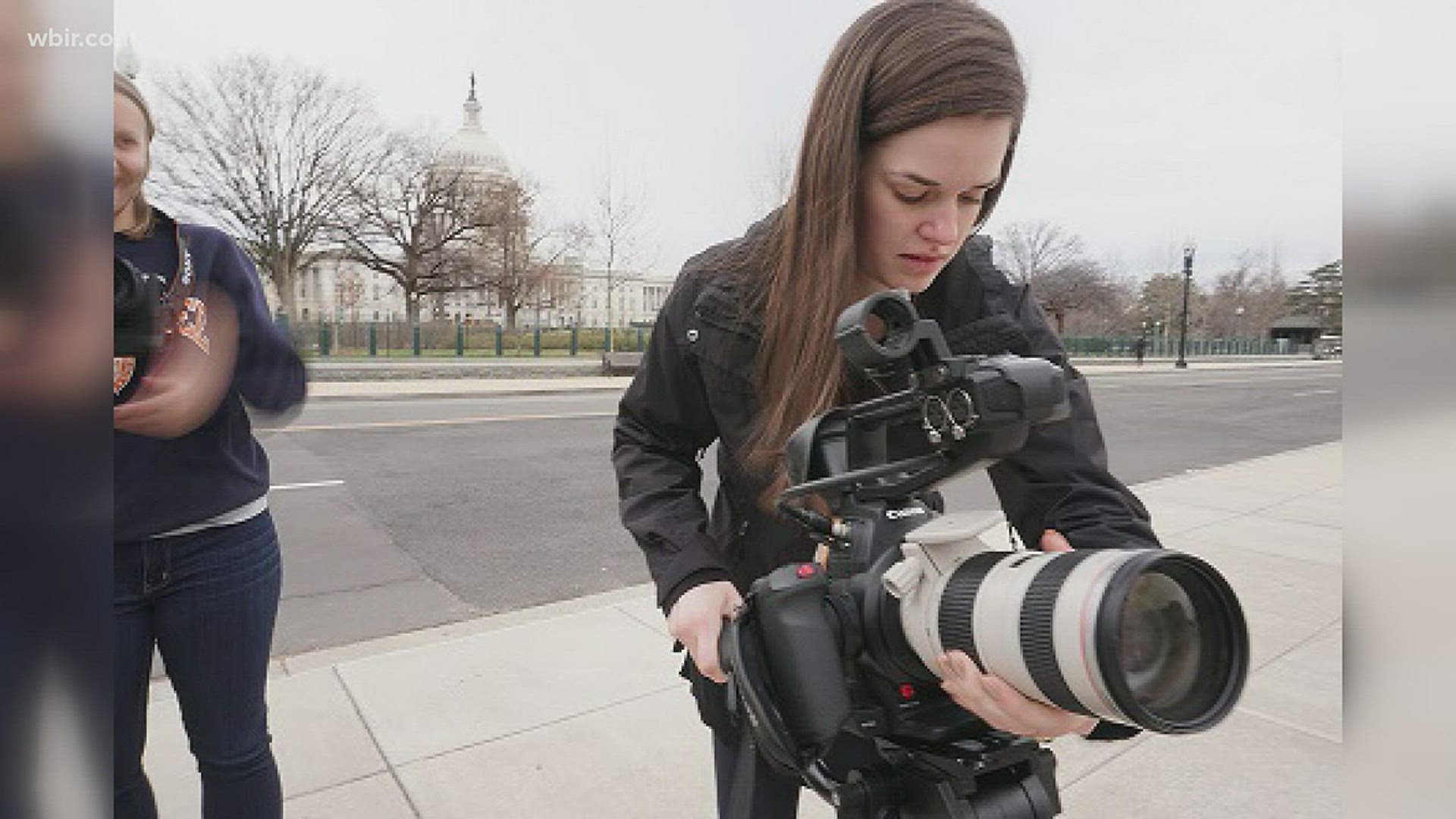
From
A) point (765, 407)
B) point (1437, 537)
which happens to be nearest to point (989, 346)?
point (765, 407)

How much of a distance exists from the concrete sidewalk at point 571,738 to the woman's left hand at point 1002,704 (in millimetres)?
1806

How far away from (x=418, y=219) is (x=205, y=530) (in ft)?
111

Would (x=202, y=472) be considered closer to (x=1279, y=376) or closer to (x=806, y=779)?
(x=806, y=779)

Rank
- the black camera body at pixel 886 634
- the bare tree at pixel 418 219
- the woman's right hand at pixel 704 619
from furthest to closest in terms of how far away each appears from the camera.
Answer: the bare tree at pixel 418 219 → the woman's right hand at pixel 704 619 → the black camera body at pixel 886 634

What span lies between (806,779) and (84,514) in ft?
2.21

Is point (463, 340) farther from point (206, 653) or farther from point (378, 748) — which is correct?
point (206, 653)

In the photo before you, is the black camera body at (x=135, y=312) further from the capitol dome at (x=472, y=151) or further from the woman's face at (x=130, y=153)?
the capitol dome at (x=472, y=151)

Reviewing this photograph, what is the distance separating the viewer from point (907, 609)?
2.57 feet

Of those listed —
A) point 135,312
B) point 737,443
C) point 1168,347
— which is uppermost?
point 1168,347

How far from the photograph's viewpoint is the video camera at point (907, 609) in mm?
699

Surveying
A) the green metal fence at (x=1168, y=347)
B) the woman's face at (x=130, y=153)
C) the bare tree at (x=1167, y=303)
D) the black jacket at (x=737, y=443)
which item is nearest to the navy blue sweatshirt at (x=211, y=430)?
the woman's face at (x=130, y=153)

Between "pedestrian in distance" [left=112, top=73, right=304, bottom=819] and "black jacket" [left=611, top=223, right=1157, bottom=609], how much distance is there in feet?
2.02

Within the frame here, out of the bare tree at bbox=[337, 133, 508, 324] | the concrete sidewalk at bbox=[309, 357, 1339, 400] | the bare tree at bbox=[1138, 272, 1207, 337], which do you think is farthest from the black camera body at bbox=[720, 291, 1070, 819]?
the bare tree at bbox=[1138, 272, 1207, 337]

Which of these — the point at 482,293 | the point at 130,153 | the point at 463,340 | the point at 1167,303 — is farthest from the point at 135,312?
the point at 1167,303
